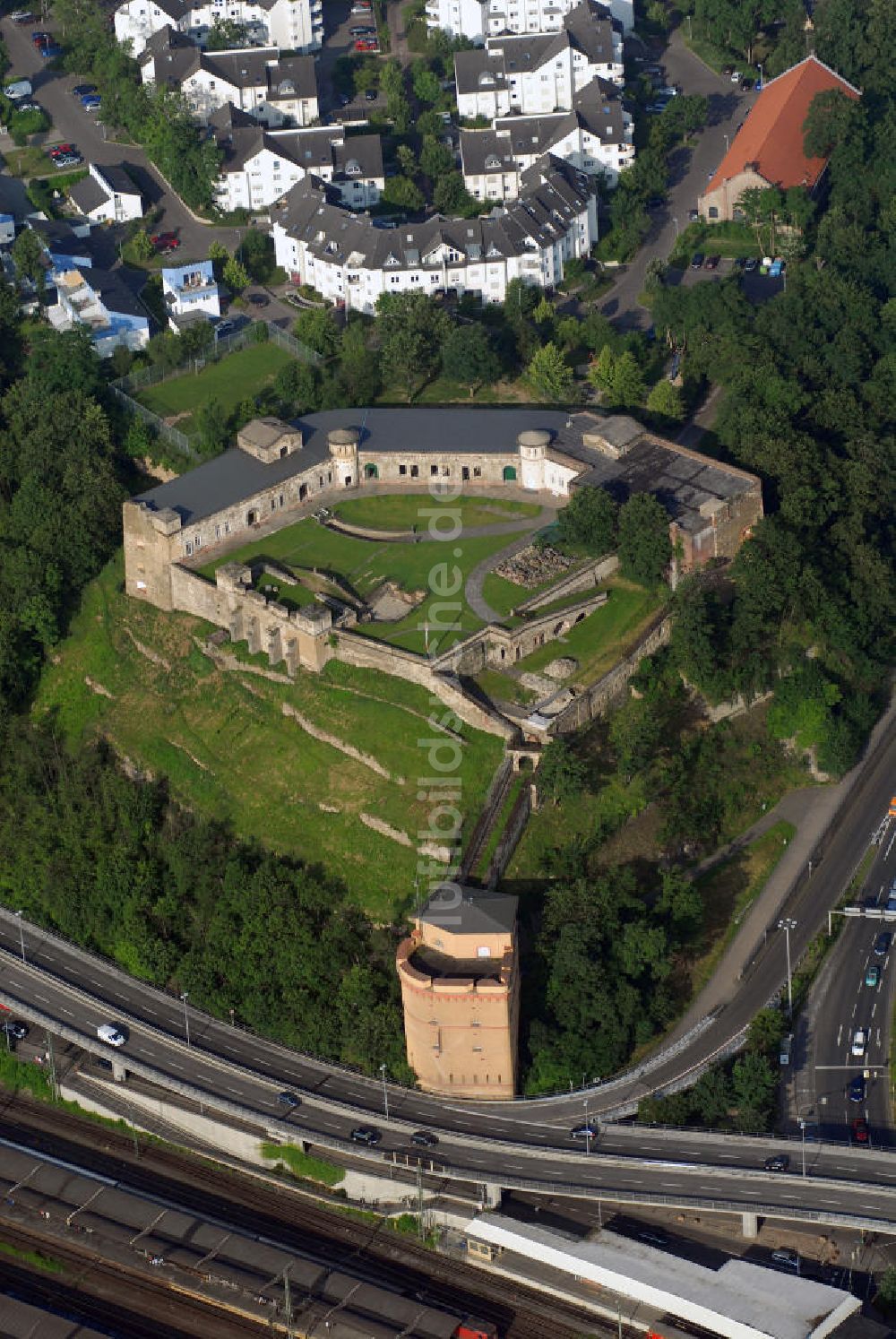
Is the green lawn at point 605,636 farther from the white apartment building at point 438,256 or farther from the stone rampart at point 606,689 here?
the white apartment building at point 438,256

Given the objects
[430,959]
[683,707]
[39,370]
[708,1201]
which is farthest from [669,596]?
[39,370]

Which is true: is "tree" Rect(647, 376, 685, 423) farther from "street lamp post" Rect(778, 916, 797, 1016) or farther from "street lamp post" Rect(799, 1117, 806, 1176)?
"street lamp post" Rect(799, 1117, 806, 1176)

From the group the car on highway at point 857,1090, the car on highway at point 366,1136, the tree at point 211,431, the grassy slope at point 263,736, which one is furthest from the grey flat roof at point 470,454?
the car on highway at point 366,1136

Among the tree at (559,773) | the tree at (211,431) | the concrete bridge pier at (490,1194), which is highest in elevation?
the tree at (211,431)

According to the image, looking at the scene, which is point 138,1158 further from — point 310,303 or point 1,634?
point 310,303

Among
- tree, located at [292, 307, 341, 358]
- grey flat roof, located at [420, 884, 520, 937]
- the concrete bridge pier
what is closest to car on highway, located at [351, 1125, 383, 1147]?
the concrete bridge pier

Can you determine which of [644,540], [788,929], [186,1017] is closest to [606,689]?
[644,540]
